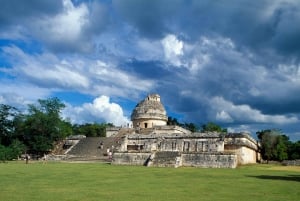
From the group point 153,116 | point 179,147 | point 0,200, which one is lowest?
point 0,200

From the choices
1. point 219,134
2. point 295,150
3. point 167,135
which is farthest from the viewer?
point 295,150

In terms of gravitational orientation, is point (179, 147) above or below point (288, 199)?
above

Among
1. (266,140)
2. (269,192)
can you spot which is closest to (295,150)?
(266,140)

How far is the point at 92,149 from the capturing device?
154ft

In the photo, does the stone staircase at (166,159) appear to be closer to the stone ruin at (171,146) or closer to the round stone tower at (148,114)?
the stone ruin at (171,146)

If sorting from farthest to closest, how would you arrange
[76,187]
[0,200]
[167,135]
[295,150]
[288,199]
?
[295,150]
[167,135]
[76,187]
[288,199]
[0,200]

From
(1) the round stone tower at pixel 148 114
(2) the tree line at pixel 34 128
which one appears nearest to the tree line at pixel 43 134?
(2) the tree line at pixel 34 128

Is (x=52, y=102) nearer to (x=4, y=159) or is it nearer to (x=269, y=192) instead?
(x=4, y=159)

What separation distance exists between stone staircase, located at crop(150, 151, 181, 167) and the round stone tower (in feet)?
62.3

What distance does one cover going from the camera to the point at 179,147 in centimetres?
4212

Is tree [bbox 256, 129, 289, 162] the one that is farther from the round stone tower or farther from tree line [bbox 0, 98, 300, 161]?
the round stone tower

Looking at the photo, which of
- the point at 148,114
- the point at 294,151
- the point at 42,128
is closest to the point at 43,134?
the point at 42,128

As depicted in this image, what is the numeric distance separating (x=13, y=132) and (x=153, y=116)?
2025cm

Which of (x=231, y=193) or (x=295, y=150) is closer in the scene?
(x=231, y=193)
